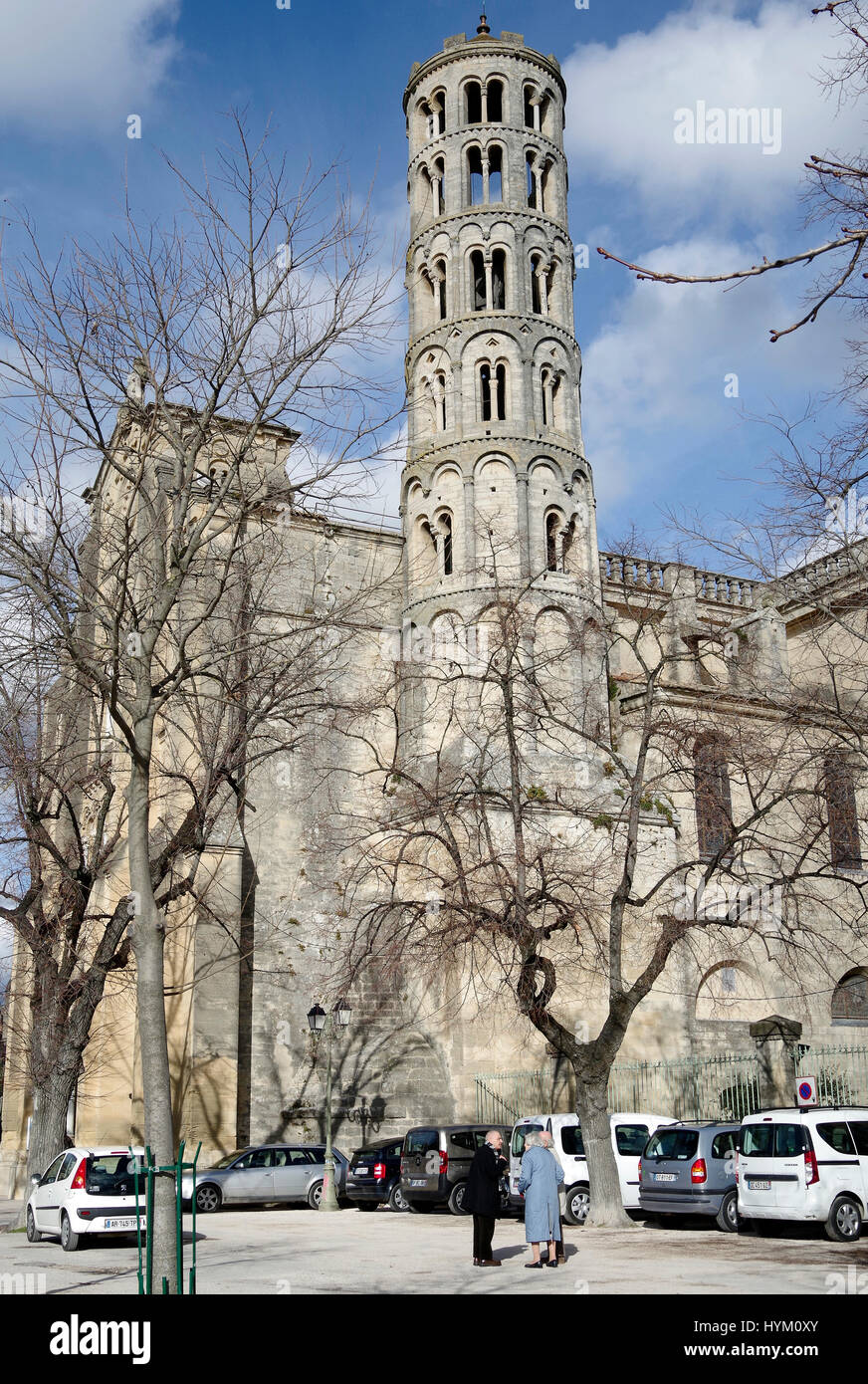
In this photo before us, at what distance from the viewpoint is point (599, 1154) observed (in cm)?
1705

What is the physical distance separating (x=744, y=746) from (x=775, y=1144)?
577cm

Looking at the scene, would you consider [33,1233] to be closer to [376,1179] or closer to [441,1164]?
[441,1164]

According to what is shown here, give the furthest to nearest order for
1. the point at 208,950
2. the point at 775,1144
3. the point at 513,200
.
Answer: the point at 513,200 < the point at 208,950 < the point at 775,1144

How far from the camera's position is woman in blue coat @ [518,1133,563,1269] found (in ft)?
40.7

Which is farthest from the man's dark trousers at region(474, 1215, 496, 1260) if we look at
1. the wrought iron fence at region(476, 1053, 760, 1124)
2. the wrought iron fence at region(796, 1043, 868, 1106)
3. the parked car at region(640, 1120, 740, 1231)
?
the wrought iron fence at region(476, 1053, 760, 1124)

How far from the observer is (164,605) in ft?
32.0

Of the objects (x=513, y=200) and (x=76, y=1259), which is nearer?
(x=76, y=1259)

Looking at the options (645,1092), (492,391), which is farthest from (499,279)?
(645,1092)

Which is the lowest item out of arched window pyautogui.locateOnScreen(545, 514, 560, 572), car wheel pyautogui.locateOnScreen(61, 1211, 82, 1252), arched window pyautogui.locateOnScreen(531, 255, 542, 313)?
car wheel pyautogui.locateOnScreen(61, 1211, 82, 1252)

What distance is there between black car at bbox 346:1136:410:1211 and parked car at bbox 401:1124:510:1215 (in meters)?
1.90

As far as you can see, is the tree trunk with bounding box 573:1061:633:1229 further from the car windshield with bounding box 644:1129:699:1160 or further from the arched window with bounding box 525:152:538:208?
the arched window with bounding box 525:152:538:208
